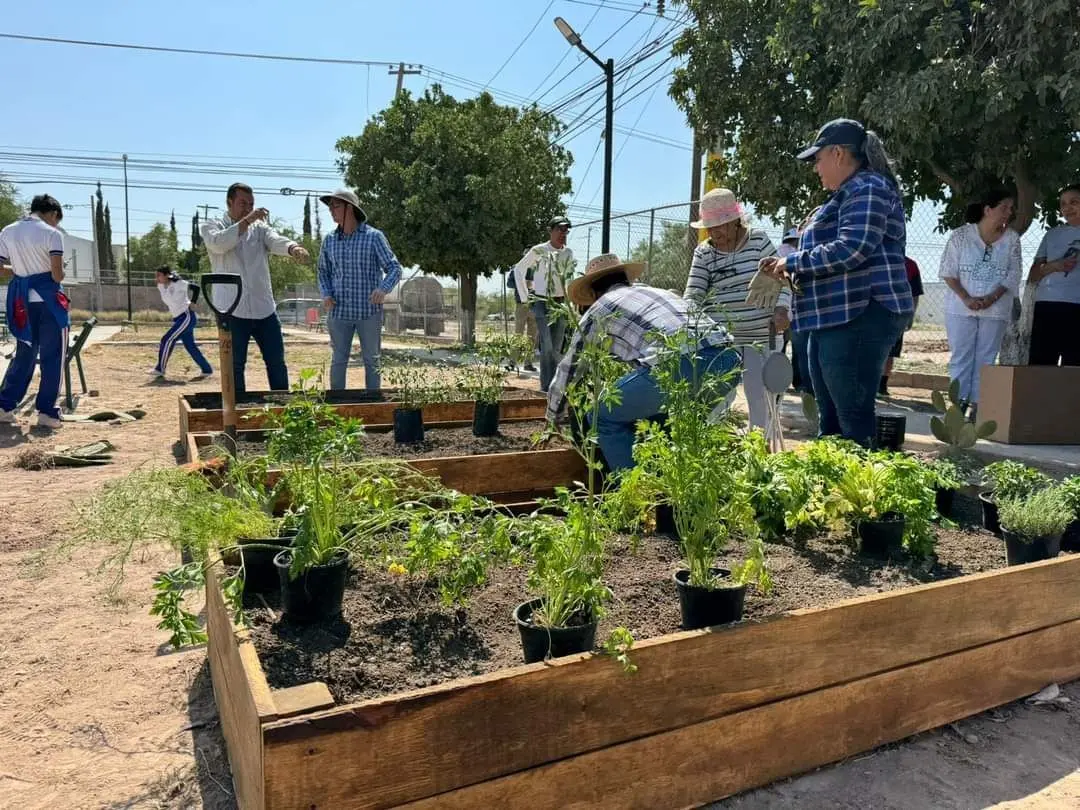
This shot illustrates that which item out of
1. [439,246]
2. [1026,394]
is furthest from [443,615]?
[439,246]

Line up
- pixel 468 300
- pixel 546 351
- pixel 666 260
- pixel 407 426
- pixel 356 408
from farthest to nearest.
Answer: pixel 468 300, pixel 666 260, pixel 546 351, pixel 356 408, pixel 407 426

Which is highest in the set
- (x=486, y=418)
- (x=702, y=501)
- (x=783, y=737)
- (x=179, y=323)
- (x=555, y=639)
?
(x=179, y=323)

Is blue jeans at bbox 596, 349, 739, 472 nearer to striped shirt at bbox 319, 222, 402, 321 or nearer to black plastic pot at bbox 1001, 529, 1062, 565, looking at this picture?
black plastic pot at bbox 1001, 529, 1062, 565

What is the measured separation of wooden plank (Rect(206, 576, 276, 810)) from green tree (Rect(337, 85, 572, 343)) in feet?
52.5

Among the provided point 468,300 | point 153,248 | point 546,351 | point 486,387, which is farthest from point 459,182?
point 153,248

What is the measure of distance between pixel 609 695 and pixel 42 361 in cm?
642

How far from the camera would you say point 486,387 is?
5.29 meters

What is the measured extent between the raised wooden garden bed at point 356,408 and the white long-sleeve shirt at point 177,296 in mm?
5831

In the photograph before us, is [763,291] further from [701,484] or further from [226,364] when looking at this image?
[226,364]

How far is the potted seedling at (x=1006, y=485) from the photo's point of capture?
9.83 feet

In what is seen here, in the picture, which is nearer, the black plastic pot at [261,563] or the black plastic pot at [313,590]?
the black plastic pot at [313,590]

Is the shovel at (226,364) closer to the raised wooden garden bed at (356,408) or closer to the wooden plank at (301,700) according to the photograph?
the raised wooden garden bed at (356,408)

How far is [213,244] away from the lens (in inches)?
234

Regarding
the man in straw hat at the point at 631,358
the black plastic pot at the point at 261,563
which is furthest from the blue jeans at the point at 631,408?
the black plastic pot at the point at 261,563
